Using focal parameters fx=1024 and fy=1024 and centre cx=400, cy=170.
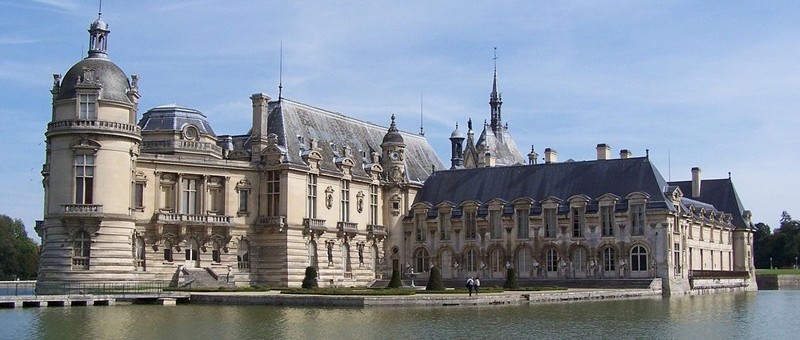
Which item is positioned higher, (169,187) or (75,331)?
(169,187)

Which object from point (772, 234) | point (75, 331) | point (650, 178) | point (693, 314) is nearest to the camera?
point (75, 331)

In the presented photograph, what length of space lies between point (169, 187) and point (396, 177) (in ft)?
69.2

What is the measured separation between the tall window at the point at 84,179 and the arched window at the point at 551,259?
32.2m

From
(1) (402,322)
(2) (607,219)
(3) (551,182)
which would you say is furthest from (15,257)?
(1) (402,322)

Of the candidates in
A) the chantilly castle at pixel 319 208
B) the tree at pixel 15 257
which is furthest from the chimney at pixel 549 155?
the tree at pixel 15 257

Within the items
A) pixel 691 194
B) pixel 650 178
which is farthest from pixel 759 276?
pixel 650 178

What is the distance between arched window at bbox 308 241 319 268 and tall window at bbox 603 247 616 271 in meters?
19.6

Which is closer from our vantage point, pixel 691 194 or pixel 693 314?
pixel 693 314

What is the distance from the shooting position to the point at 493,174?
257ft

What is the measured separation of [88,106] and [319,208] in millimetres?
18135

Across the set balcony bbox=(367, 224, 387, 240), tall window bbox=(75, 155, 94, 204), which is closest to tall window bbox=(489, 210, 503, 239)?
balcony bbox=(367, 224, 387, 240)

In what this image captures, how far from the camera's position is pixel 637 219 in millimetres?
69062

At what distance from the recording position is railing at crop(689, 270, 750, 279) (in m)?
72.8

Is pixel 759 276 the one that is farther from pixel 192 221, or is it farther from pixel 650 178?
pixel 192 221
